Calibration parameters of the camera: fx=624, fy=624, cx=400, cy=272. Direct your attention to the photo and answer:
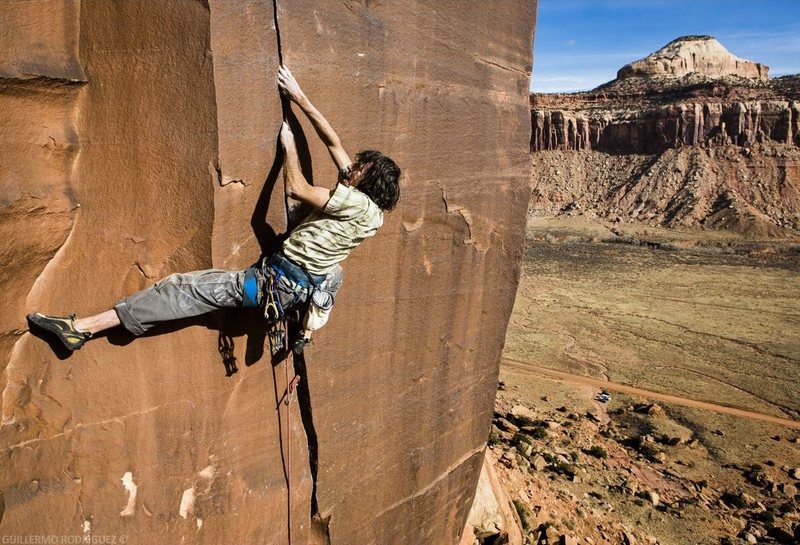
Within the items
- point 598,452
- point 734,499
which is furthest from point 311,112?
point 734,499

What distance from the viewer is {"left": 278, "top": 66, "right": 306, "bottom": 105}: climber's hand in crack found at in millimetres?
3682

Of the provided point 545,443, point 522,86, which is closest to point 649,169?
point 545,443

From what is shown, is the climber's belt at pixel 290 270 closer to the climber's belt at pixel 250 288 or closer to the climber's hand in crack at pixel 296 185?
the climber's belt at pixel 250 288

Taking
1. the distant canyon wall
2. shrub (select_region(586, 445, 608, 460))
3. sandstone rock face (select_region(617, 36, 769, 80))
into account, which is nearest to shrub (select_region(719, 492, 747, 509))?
shrub (select_region(586, 445, 608, 460))

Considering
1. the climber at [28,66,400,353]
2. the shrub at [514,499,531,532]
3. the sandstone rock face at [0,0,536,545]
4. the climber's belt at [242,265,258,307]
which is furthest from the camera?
the shrub at [514,499,531,532]

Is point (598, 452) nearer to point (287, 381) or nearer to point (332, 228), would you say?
point (287, 381)

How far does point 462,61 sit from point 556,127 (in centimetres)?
6777

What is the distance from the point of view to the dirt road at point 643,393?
562 inches

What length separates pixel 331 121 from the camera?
404cm

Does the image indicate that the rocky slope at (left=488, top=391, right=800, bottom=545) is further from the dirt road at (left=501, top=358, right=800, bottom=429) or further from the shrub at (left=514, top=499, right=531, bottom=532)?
the dirt road at (left=501, top=358, right=800, bottom=429)

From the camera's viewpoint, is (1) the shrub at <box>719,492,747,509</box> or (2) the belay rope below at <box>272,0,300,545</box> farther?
(1) the shrub at <box>719,492,747,509</box>

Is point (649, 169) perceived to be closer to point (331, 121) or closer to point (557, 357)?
point (557, 357)

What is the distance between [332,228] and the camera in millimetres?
3693

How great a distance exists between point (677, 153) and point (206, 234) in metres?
63.7
